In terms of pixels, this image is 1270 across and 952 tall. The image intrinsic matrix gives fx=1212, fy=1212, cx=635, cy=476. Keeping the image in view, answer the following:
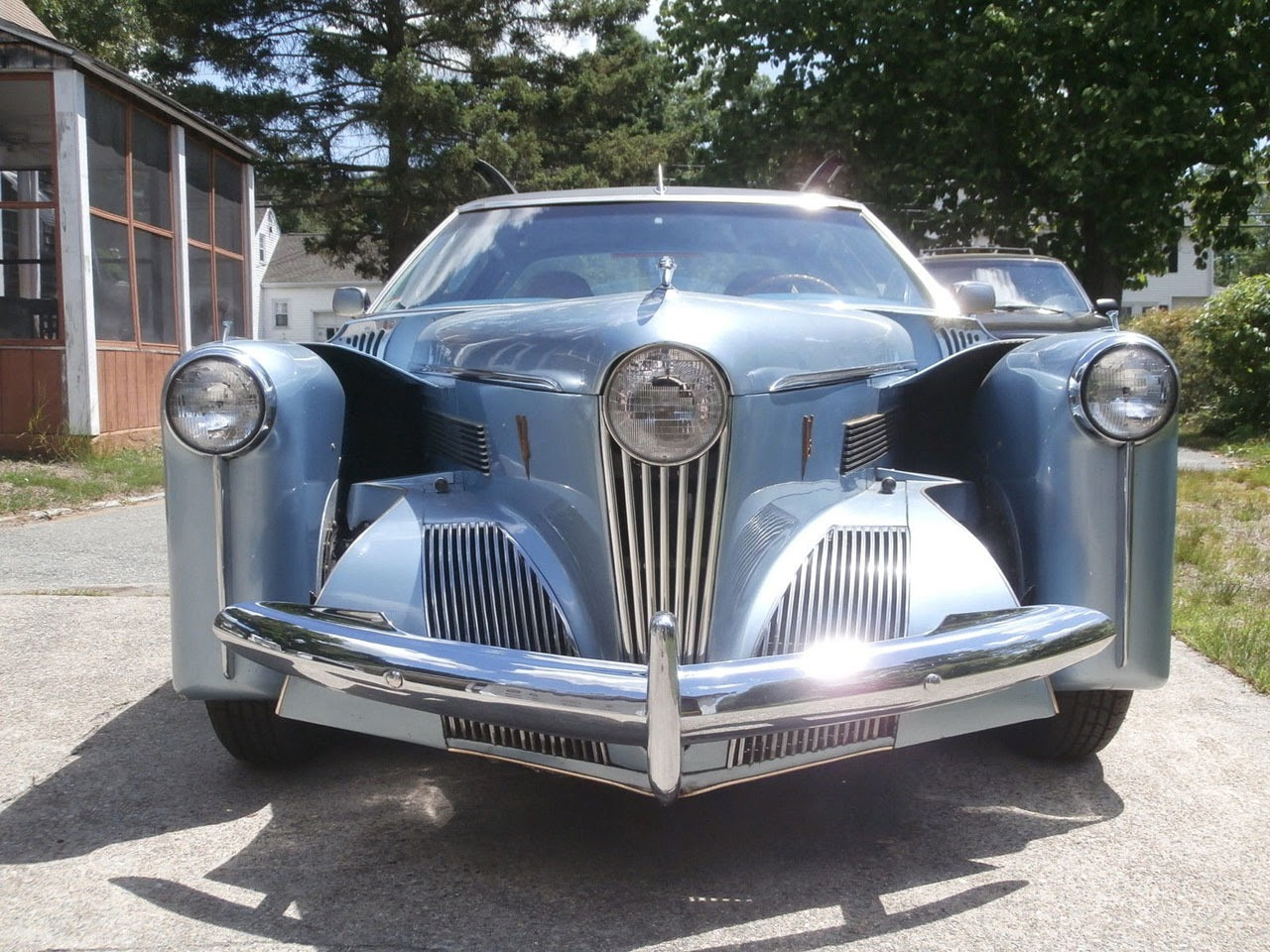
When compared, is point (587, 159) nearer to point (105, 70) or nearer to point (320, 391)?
point (105, 70)

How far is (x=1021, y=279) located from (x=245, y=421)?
931 cm

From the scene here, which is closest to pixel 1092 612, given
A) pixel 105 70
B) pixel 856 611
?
pixel 856 611

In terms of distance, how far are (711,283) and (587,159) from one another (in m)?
22.7

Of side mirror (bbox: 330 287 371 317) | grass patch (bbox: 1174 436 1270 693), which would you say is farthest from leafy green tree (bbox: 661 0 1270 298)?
side mirror (bbox: 330 287 371 317)

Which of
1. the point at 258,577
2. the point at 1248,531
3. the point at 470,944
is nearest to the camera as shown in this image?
the point at 470,944

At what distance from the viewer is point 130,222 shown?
40.5 feet

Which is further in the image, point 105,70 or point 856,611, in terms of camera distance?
point 105,70

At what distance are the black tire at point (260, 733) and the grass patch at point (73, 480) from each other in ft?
20.3

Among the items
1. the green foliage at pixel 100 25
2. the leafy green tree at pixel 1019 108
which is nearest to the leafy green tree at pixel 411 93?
the green foliage at pixel 100 25

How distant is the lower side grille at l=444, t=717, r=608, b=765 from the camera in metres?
2.38

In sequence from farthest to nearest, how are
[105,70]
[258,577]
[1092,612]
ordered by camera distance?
[105,70] → [258,577] → [1092,612]

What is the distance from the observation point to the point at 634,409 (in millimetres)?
2479

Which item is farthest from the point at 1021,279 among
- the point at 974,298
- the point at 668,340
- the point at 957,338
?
the point at 668,340

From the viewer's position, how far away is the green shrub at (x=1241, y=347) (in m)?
13.2
